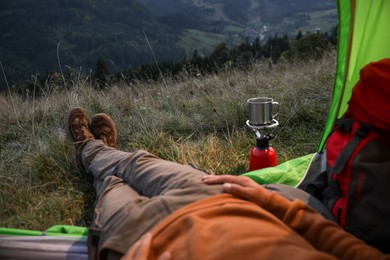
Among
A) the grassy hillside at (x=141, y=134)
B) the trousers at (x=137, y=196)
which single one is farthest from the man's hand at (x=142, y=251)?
the grassy hillside at (x=141, y=134)

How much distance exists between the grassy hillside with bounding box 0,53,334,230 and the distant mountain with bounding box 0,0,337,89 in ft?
121

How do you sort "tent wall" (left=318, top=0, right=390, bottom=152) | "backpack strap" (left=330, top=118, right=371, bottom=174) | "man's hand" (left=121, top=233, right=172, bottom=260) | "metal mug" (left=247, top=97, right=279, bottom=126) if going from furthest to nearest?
"metal mug" (left=247, top=97, right=279, bottom=126) → "tent wall" (left=318, top=0, right=390, bottom=152) → "backpack strap" (left=330, top=118, right=371, bottom=174) → "man's hand" (left=121, top=233, right=172, bottom=260)

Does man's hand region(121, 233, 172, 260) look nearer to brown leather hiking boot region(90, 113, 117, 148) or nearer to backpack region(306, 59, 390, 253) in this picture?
backpack region(306, 59, 390, 253)

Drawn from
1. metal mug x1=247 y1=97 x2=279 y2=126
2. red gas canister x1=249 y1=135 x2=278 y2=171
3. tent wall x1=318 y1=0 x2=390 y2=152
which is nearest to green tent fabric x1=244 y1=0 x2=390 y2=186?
tent wall x1=318 y1=0 x2=390 y2=152

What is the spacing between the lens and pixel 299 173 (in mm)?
2238

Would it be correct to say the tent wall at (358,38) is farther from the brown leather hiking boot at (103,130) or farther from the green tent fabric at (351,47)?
the brown leather hiking boot at (103,130)

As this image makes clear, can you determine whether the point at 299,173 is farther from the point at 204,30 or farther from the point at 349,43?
the point at 204,30

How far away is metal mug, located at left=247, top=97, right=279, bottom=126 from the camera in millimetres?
2377

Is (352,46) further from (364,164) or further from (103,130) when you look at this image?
(103,130)

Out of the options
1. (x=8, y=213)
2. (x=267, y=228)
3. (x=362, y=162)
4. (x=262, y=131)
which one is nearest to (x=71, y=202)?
(x=8, y=213)

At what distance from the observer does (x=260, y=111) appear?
Result: 2395mm

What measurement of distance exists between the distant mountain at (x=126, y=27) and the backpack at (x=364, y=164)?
39614 mm

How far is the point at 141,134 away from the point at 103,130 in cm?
45

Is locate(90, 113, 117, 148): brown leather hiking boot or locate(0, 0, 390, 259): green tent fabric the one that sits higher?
locate(0, 0, 390, 259): green tent fabric
